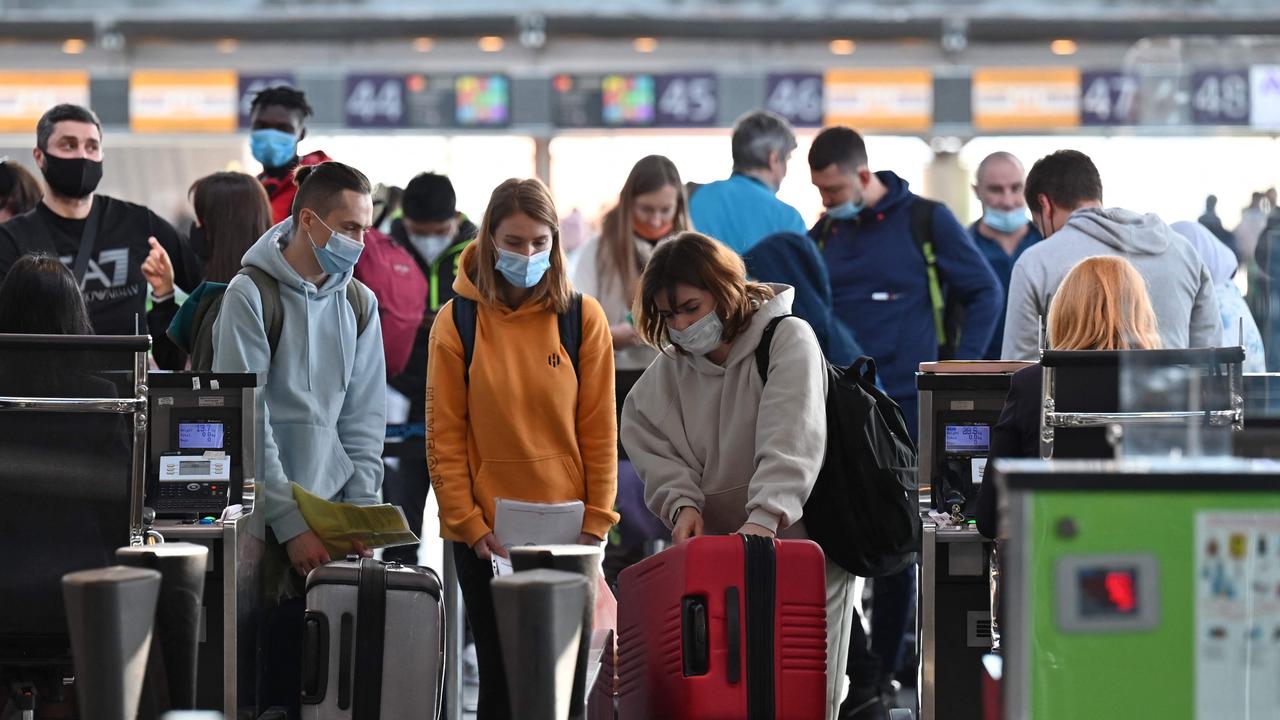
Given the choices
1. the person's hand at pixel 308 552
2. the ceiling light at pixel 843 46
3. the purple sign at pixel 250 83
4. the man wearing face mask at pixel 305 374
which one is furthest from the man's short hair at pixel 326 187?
the ceiling light at pixel 843 46

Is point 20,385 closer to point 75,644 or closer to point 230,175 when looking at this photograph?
point 75,644

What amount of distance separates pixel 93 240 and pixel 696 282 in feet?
9.28

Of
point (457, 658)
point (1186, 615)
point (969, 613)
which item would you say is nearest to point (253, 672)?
point (457, 658)

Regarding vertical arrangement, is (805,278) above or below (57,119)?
below

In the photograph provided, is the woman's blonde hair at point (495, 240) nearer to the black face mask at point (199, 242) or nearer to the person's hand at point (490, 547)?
the person's hand at point (490, 547)

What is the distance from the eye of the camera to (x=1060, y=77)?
1698 centimetres

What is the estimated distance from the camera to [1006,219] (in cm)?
762

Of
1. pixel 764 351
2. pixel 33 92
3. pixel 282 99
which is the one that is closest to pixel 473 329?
pixel 764 351

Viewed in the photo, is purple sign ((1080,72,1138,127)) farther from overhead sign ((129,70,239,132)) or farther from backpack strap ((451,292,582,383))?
backpack strap ((451,292,582,383))

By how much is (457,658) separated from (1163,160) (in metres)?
3.23

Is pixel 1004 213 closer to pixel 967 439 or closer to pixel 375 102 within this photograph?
pixel 967 439

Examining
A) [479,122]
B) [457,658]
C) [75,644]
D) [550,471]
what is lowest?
[457,658]

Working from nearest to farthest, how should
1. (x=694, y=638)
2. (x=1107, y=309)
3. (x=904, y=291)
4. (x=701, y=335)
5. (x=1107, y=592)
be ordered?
(x=1107, y=592)
(x=694, y=638)
(x=701, y=335)
(x=1107, y=309)
(x=904, y=291)

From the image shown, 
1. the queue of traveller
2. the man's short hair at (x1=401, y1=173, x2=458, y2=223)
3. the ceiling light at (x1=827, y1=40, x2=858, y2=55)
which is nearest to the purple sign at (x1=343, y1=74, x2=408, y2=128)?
the ceiling light at (x1=827, y1=40, x2=858, y2=55)
